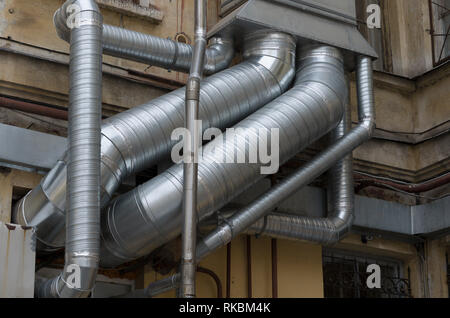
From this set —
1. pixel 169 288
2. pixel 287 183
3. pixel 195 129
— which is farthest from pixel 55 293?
pixel 287 183

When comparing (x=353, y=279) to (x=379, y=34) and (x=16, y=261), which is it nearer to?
(x=379, y=34)

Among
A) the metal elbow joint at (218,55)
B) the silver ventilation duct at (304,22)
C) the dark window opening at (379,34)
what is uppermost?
the dark window opening at (379,34)

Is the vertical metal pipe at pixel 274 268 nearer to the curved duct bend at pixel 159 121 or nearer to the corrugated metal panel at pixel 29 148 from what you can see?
the curved duct bend at pixel 159 121

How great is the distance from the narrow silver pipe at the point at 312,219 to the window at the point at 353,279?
0.84 m

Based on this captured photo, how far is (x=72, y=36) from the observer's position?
677 centimetres

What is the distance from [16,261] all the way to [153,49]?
2.15m

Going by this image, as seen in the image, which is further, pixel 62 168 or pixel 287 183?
pixel 287 183

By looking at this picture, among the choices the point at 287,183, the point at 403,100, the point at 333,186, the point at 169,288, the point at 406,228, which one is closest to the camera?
the point at 169,288

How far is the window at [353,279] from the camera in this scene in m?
9.08

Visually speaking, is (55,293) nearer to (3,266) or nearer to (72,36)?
(3,266)

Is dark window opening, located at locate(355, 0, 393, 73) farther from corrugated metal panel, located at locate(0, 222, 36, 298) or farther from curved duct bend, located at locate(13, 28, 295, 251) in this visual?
corrugated metal panel, located at locate(0, 222, 36, 298)

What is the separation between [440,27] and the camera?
10078mm

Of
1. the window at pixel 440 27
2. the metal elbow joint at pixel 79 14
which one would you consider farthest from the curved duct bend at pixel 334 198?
the metal elbow joint at pixel 79 14

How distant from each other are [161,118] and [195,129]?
448 mm
